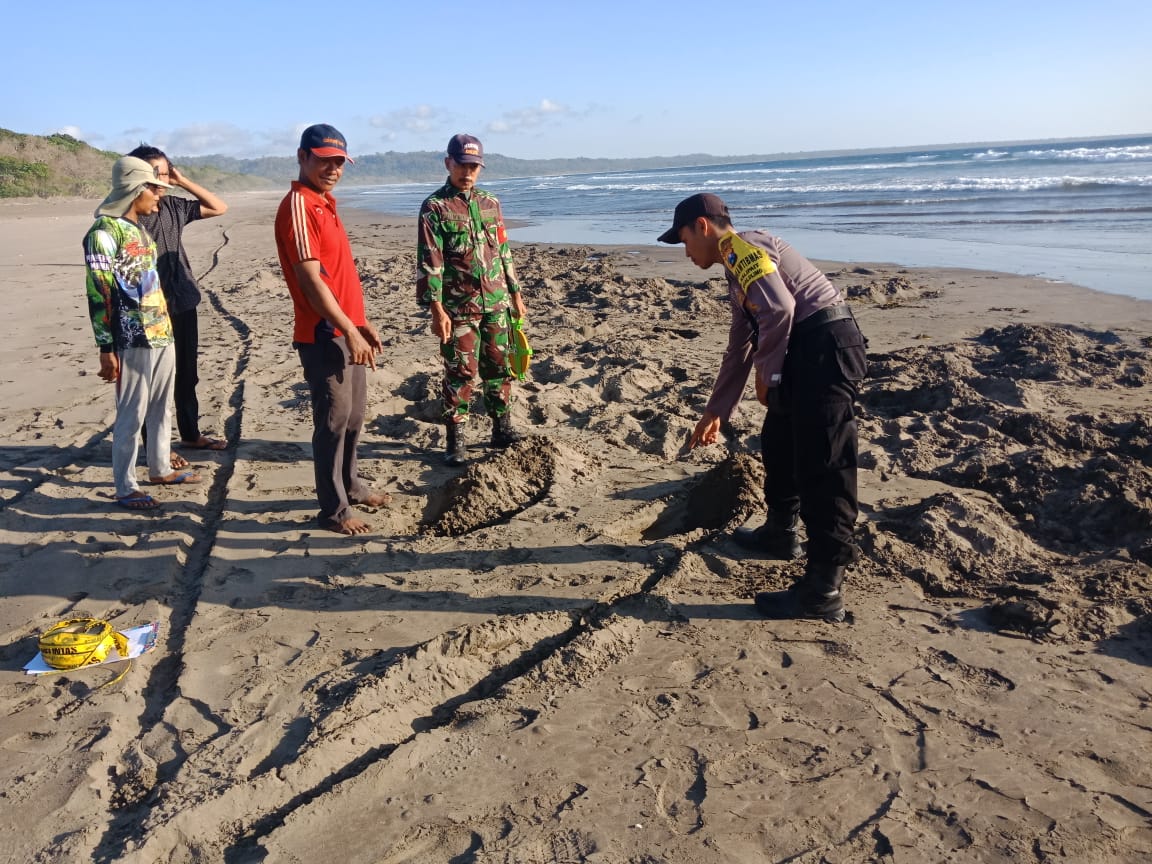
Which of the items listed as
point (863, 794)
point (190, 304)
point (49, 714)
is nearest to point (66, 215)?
point (190, 304)

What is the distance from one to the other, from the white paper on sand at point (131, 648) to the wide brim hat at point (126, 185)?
7.31 ft

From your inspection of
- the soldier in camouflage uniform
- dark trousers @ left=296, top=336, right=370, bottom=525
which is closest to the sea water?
the soldier in camouflage uniform

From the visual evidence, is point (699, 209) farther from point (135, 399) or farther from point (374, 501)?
point (135, 399)

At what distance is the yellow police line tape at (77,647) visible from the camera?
298 centimetres

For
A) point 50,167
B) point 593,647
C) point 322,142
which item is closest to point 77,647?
point 593,647

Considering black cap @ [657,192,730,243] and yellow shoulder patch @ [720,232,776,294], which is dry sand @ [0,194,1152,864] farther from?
black cap @ [657,192,730,243]

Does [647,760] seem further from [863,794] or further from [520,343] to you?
[520,343]

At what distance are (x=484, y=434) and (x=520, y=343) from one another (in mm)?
760

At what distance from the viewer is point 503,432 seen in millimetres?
5184

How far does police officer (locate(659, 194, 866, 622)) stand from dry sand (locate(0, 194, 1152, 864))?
0.22 metres

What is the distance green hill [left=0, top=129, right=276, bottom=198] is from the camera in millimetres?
35156

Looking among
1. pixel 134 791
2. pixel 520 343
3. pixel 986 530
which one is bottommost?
pixel 134 791

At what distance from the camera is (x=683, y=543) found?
3.87 metres

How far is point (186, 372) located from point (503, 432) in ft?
6.81
